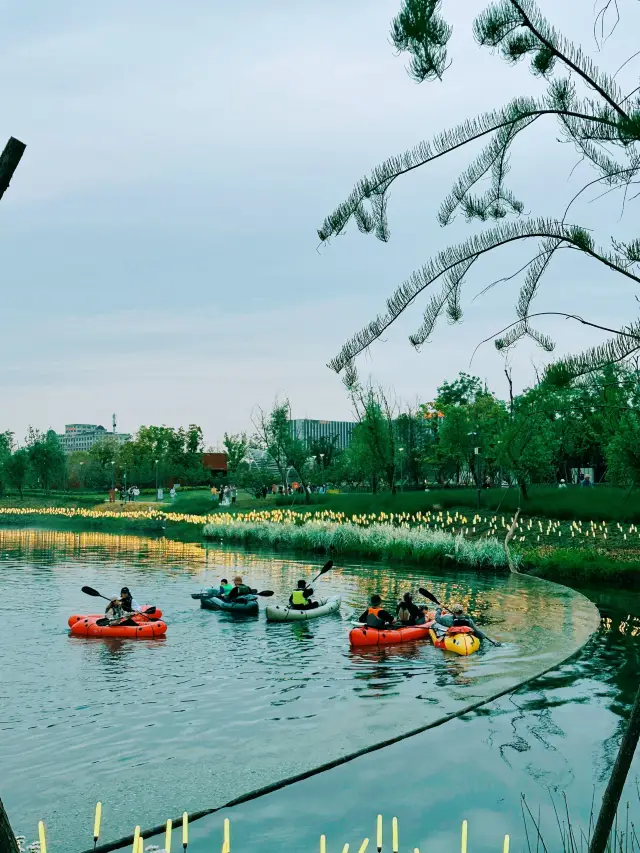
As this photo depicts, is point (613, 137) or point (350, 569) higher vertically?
point (613, 137)

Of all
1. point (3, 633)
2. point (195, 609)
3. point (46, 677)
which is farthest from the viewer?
point (195, 609)

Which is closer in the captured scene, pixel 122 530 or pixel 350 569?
pixel 350 569

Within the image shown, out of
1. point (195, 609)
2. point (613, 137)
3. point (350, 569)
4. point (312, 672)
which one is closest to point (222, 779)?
point (312, 672)

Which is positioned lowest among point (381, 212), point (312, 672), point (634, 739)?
point (312, 672)

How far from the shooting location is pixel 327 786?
9.70 m

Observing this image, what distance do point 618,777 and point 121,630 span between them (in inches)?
689

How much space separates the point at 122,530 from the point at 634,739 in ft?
184

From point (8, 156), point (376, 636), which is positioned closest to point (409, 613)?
point (376, 636)

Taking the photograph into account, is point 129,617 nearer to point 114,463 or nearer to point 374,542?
point 374,542

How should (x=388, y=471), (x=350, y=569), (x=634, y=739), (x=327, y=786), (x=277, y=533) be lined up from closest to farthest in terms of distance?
(x=634, y=739) → (x=327, y=786) → (x=350, y=569) → (x=277, y=533) → (x=388, y=471)

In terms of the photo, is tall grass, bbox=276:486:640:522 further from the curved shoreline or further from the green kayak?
the curved shoreline

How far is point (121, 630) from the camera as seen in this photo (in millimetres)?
19031

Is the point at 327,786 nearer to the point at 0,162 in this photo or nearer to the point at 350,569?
the point at 0,162

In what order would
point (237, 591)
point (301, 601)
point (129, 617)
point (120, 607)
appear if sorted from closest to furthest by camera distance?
point (129, 617) < point (120, 607) < point (301, 601) < point (237, 591)
